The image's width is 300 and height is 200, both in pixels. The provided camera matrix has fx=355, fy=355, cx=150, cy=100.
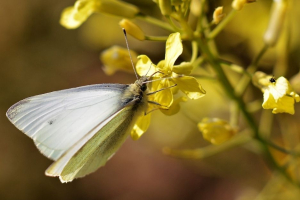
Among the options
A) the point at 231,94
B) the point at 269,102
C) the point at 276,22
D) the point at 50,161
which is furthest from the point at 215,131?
the point at 50,161

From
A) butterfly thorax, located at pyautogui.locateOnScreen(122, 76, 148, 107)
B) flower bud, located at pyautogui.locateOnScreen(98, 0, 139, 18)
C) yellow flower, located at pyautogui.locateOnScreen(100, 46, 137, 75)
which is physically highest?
flower bud, located at pyautogui.locateOnScreen(98, 0, 139, 18)

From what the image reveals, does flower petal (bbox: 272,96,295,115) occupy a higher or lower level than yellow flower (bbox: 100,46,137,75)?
lower

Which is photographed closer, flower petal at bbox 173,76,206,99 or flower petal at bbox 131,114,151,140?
flower petal at bbox 173,76,206,99

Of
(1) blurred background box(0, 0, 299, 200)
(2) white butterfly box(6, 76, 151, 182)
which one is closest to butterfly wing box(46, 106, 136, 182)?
(2) white butterfly box(6, 76, 151, 182)

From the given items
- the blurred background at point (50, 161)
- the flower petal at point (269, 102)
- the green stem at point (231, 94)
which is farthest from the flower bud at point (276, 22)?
the blurred background at point (50, 161)

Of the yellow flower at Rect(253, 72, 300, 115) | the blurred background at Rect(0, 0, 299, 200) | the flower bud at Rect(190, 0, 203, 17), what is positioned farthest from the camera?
the blurred background at Rect(0, 0, 299, 200)

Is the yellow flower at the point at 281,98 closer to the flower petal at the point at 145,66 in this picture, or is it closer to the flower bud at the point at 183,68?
the flower bud at the point at 183,68

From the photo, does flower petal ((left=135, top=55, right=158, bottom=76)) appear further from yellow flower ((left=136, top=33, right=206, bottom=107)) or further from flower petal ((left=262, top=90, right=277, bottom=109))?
flower petal ((left=262, top=90, right=277, bottom=109))
